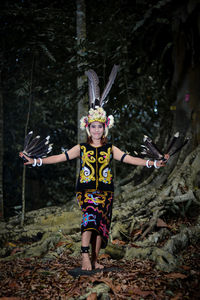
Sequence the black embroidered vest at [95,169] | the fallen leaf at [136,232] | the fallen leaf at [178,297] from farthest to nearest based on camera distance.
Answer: the fallen leaf at [136,232]
the black embroidered vest at [95,169]
the fallen leaf at [178,297]

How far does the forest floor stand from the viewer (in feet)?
9.78

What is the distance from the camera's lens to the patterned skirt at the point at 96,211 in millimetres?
3760

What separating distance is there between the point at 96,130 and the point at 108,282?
184 centimetres

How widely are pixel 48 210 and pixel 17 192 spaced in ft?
10.6

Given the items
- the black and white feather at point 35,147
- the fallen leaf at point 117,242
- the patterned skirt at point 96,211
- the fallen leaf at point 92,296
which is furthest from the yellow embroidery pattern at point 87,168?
the fallen leaf at point 117,242

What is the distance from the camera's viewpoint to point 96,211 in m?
3.82

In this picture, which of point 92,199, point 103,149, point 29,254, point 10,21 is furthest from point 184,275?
point 10,21

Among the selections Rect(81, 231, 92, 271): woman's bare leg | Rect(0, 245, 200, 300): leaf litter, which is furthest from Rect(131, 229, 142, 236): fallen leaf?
Rect(81, 231, 92, 271): woman's bare leg

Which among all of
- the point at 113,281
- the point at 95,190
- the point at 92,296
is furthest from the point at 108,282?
the point at 95,190

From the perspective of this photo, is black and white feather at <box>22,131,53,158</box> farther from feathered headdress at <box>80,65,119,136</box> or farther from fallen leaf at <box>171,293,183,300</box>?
fallen leaf at <box>171,293,183,300</box>

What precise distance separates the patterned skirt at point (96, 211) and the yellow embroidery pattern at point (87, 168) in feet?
0.55

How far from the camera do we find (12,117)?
404 inches

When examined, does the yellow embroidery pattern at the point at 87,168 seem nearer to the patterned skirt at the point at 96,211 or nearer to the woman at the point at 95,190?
the woman at the point at 95,190

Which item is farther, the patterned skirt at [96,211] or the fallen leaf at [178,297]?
the patterned skirt at [96,211]
